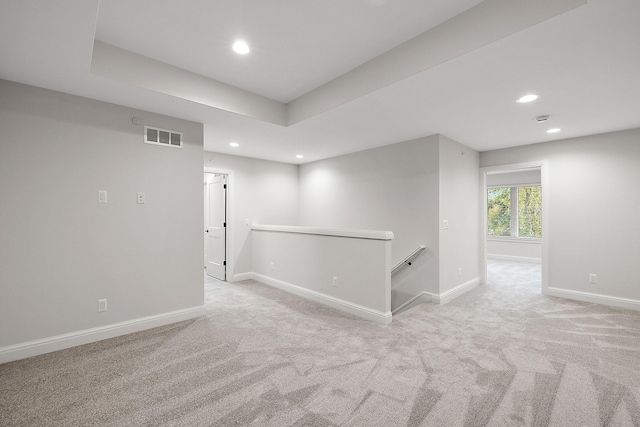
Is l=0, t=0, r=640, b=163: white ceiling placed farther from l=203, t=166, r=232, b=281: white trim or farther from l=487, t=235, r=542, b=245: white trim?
l=487, t=235, r=542, b=245: white trim

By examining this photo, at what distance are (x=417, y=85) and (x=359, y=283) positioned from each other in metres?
2.39

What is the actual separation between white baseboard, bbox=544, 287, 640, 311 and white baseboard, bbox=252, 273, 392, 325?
3147 millimetres

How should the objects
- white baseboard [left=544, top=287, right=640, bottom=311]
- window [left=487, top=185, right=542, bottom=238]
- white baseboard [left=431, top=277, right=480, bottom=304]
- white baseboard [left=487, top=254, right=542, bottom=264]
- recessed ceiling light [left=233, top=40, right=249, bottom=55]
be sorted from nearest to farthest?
recessed ceiling light [left=233, top=40, right=249, bottom=55]
white baseboard [left=544, top=287, right=640, bottom=311]
white baseboard [left=431, top=277, right=480, bottom=304]
white baseboard [left=487, top=254, right=542, bottom=264]
window [left=487, top=185, right=542, bottom=238]

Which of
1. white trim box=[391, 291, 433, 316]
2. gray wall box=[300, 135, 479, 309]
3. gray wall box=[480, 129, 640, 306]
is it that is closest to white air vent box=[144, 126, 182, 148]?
gray wall box=[300, 135, 479, 309]

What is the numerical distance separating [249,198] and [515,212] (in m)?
7.94

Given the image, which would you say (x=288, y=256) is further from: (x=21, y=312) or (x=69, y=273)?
(x=21, y=312)

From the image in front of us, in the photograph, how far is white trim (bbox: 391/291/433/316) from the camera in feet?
14.0

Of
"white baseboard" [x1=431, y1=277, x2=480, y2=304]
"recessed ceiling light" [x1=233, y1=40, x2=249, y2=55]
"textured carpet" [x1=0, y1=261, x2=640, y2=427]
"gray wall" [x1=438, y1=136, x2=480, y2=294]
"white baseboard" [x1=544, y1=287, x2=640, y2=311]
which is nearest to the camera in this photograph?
"textured carpet" [x1=0, y1=261, x2=640, y2=427]

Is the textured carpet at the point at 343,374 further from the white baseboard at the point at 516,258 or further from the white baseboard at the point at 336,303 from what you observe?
the white baseboard at the point at 516,258

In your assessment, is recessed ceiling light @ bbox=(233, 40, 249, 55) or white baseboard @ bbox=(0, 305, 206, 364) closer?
recessed ceiling light @ bbox=(233, 40, 249, 55)

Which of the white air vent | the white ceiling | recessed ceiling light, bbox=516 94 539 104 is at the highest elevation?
the white ceiling

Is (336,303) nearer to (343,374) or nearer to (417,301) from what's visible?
(417,301)

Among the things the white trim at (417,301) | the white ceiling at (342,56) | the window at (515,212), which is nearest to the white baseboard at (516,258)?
the window at (515,212)

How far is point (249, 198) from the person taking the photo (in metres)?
5.86
